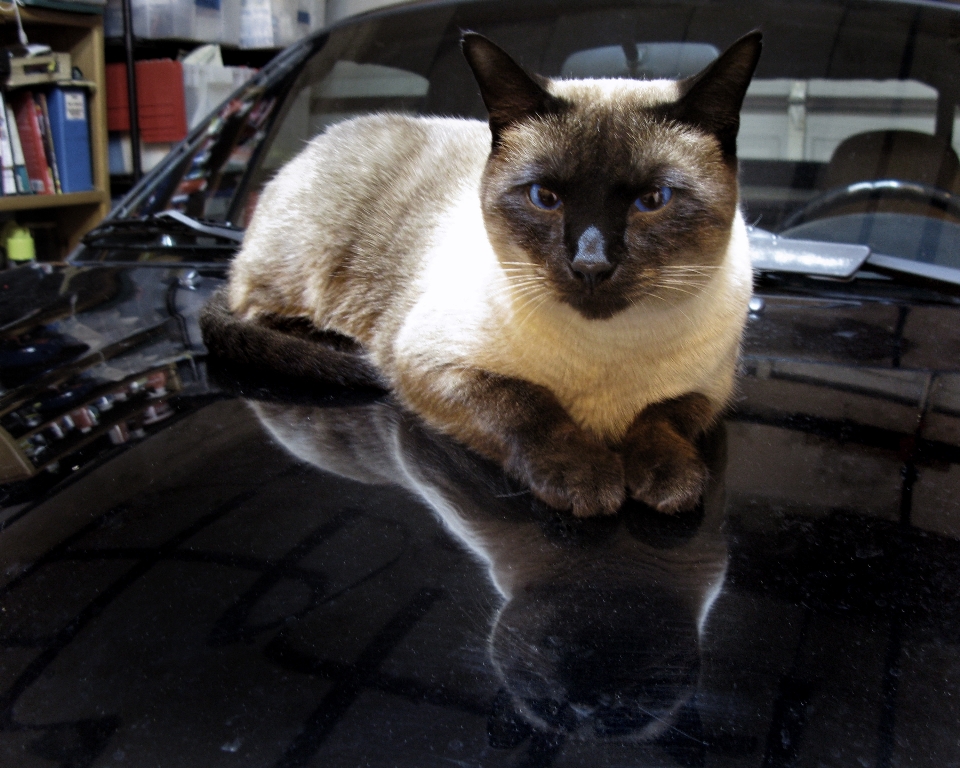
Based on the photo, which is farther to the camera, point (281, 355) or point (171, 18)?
point (171, 18)

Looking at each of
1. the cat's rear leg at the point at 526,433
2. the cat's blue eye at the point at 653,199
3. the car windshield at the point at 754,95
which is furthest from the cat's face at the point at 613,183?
the car windshield at the point at 754,95

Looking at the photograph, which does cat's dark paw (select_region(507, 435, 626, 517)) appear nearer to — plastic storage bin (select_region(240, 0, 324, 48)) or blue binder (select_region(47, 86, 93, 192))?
blue binder (select_region(47, 86, 93, 192))

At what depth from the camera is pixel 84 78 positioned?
13.5 ft

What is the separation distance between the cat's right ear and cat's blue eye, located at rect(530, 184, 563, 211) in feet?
0.45

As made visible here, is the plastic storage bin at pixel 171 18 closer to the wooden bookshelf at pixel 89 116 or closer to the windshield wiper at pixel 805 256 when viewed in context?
the wooden bookshelf at pixel 89 116

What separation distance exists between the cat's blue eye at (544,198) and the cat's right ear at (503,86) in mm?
137

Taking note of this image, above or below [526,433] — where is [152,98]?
above

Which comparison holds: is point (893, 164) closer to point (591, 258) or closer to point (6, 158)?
point (591, 258)

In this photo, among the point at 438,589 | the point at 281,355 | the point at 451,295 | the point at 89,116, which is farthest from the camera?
the point at 89,116

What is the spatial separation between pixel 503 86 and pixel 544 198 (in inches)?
8.2

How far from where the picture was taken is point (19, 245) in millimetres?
3973

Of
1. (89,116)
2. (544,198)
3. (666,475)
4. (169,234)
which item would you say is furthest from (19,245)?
(666,475)

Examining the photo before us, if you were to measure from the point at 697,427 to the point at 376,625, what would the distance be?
66 centimetres

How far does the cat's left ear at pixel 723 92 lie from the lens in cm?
114
